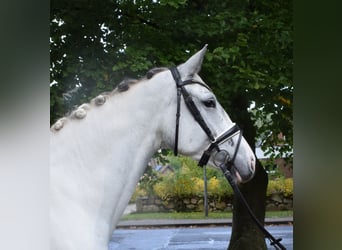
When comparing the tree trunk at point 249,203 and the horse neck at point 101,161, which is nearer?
the horse neck at point 101,161

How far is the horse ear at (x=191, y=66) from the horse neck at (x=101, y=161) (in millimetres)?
145

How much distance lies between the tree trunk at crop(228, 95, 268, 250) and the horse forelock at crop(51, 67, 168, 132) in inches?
15.8

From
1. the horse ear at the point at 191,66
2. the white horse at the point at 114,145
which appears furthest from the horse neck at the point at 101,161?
the horse ear at the point at 191,66

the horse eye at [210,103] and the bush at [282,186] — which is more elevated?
the horse eye at [210,103]

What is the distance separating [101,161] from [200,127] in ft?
1.43

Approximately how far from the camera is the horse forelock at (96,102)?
2.13 m

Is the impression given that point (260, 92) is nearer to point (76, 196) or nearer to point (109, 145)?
point (109, 145)

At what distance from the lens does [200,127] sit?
84.0 inches

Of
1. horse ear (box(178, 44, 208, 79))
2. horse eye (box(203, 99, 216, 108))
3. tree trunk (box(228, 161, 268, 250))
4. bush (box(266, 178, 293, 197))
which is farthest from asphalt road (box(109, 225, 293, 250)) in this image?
horse ear (box(178, 44, 208, 79))

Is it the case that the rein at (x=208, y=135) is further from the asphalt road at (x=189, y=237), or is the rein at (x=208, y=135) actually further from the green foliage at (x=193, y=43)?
the asphalt road at (x=189, y=237)

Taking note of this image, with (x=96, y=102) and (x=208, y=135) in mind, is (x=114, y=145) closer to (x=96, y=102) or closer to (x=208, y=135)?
(x=96, y=102)

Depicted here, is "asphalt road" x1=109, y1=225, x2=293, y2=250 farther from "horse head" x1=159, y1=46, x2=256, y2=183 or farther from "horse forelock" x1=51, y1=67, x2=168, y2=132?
"horse forelock" x1=51, y1=67, x2=168, y2=132
